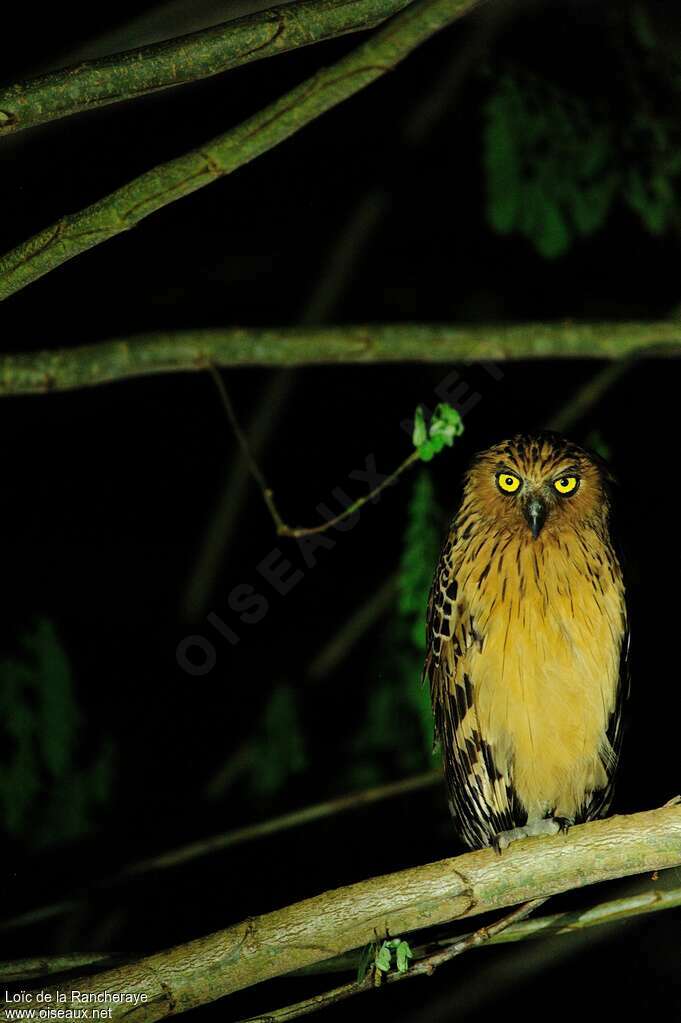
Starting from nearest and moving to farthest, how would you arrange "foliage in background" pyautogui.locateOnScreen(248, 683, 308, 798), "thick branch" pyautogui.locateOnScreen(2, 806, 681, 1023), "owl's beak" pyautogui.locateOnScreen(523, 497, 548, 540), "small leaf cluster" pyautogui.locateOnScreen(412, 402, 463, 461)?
"thick branch" pyautogui.locateOnScreen(2, 806, 681, 1023), "small leaf cluster" pyautogui.locateOnScreen(412, 402, 463, 461), "owl's beak" pyautogui.locateOnScreen(523, 497, 548, 540), "foliage in background" pyautogui.locateOnScreen(248, 683, 308, 798)

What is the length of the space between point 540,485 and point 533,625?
251 millimetres

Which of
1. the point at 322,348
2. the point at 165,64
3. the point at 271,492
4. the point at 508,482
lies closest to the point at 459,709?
the point at 508,482

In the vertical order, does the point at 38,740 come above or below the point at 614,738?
above

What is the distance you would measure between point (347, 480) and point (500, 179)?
1.00 m

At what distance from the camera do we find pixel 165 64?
5.16ft

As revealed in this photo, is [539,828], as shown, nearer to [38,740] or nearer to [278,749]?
[278,749]

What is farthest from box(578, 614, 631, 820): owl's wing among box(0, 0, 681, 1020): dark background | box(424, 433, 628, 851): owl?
box(0, 0, 681, 1020): dark background

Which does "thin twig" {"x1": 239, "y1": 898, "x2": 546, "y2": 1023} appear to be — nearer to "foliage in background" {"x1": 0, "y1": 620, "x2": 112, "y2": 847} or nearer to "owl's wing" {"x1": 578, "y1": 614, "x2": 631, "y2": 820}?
"owl's wing" {"x1": 578, "y1": 614, "x2": 631, "y2": 820}

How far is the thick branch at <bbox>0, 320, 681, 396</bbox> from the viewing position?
195 cm

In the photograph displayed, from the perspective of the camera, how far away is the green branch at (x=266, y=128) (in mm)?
1633

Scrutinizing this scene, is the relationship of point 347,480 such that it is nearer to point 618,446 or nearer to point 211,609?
point 211,609

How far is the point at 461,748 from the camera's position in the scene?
2049mm

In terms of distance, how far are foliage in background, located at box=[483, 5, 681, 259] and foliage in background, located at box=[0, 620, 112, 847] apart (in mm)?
1393

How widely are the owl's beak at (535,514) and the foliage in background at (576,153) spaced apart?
27.8 inches
